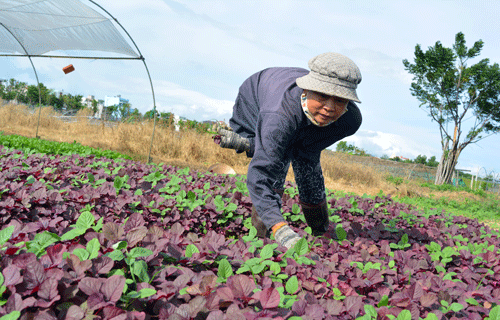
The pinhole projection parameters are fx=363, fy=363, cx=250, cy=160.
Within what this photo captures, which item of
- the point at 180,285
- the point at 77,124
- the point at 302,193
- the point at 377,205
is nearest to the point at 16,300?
the point at 180,285

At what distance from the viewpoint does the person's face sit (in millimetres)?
2225

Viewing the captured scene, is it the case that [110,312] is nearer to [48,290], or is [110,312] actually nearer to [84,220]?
[48,290]

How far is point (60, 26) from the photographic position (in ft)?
29.6

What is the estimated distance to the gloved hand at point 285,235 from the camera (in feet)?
6.90

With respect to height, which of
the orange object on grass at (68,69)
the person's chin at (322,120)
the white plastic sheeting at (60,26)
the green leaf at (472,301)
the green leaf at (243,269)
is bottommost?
the green leaf at (472,301)

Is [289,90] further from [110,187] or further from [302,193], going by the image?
[110,187]

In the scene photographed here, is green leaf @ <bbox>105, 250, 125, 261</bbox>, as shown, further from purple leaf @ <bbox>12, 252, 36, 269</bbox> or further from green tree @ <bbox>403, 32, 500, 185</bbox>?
green tree @ <bbox>403, 32, 500, 185</bbox>

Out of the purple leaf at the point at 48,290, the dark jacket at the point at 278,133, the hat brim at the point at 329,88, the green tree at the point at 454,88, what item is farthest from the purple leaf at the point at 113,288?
Result: the green tree at the point at 454,88

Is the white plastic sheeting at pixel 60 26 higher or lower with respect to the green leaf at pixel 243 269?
higher

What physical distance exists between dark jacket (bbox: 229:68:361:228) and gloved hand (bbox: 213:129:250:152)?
26 cm

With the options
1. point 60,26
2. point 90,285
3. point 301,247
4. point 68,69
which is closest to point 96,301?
point 90,285

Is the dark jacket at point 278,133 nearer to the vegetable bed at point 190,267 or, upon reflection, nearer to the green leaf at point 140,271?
the vegetable bed at point 190,267

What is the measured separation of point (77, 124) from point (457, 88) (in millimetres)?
20697

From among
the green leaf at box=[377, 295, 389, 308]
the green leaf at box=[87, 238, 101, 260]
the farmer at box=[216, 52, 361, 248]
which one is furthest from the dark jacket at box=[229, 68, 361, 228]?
the green leaf at box=[87, 238, 101, 260]
